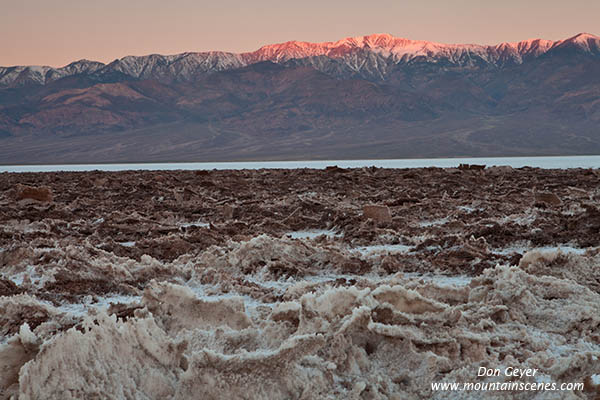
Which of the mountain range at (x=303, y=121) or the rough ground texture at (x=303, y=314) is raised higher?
the mountain range at (x=303, y=121)

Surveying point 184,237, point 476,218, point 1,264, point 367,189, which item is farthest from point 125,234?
point 367,189

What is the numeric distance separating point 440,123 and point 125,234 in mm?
134879

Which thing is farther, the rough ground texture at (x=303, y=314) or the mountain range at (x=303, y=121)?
the mountain range at (x=303, y=121)

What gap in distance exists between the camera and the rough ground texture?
212 centimetres

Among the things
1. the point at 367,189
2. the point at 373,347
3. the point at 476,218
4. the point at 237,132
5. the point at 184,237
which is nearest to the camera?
the point at 373,347

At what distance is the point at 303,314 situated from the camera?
2518 mm

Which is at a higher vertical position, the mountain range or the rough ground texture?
the mountain range

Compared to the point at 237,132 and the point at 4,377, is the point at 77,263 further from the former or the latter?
the point at 237,132

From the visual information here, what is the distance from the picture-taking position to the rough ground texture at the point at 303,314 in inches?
83.7

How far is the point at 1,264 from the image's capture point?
4.55 meters

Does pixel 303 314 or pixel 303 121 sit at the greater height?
A: pixel 303 121

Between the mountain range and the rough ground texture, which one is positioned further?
the mountain range

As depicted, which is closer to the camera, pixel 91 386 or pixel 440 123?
pixel 91 386

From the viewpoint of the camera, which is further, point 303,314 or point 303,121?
point 303,121
